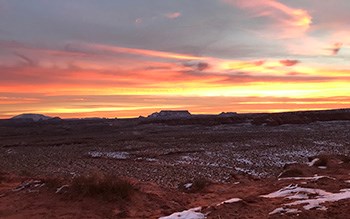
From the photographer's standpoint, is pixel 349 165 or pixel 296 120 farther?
pixel 296 120

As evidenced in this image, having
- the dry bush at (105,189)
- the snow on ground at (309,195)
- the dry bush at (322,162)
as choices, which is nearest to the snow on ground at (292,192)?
the snow on ground at (309,195)

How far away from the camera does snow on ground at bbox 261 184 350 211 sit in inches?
428

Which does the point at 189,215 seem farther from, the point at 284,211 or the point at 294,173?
the point at 294,173

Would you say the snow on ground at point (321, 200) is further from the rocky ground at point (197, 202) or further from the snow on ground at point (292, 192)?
the snow on ground at point (292, 192)

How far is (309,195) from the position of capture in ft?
39.5

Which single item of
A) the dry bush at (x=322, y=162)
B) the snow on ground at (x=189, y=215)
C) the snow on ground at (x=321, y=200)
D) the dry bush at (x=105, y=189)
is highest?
the dry bush at (x=105, y=189)

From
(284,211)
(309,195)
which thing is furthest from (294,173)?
(284,211)

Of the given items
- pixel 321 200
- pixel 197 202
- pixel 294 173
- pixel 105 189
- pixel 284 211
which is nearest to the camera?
pixel 284 211

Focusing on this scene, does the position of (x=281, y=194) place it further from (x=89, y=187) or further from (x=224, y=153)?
(x=224, y=153)

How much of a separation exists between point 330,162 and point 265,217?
1216cm

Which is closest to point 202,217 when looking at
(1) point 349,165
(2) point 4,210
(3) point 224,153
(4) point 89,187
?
(4) point 89,187

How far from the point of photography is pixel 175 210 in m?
11.8

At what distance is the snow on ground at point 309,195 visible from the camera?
428 inches

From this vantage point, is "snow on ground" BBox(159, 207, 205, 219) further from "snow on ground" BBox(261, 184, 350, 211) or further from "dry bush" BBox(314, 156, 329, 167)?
"dry bush" BBox(314, 156, 329, 167)
